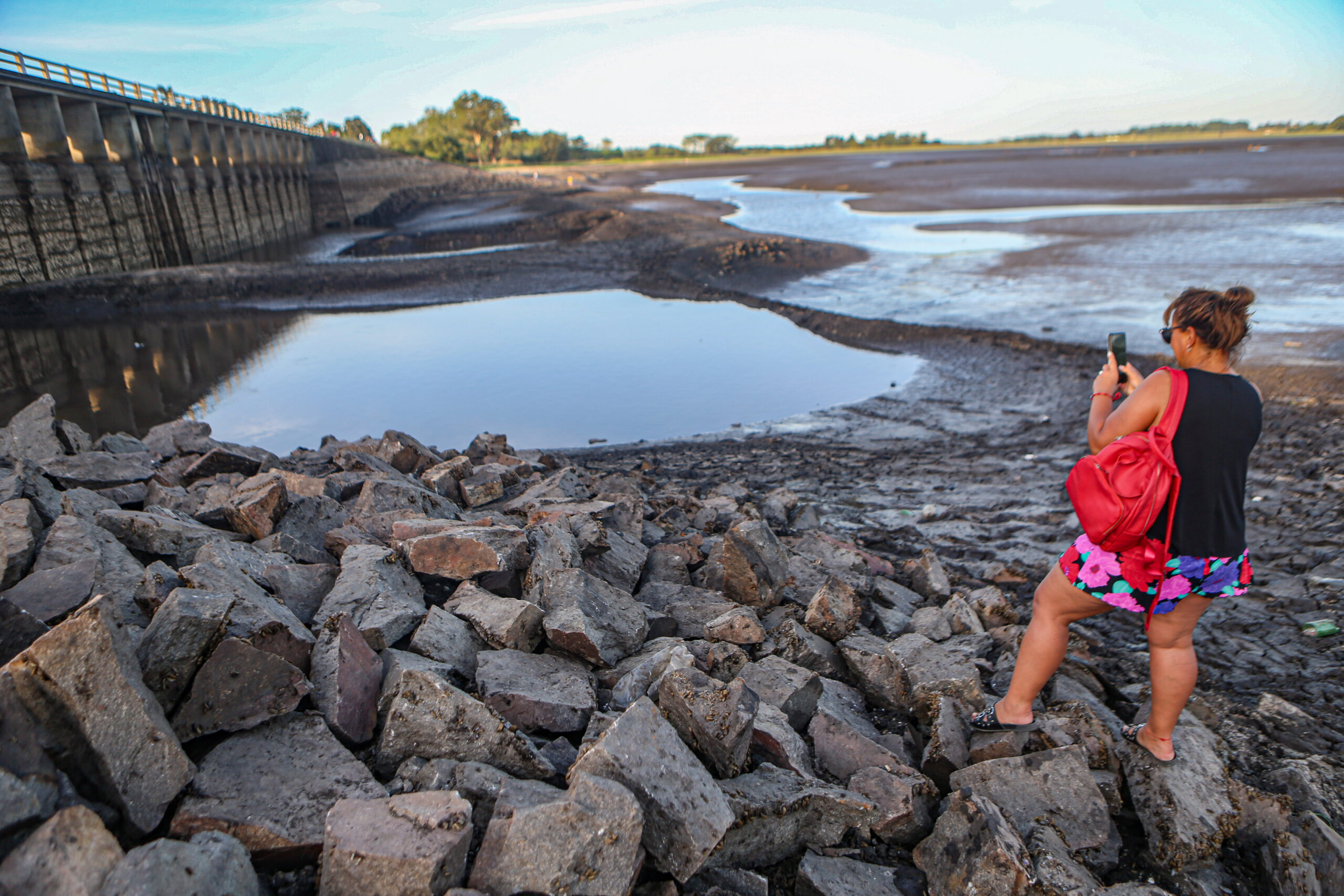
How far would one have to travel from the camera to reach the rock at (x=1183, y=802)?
7.63 ft

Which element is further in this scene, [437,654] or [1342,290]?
[1342,290]

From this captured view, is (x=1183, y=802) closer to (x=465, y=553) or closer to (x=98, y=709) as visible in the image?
(x=465, y=553)

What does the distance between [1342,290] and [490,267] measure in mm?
20399

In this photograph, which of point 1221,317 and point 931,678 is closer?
point 1221,317

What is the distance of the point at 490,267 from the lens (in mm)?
21922

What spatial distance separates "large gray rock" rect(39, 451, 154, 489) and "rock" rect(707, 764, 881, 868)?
4.30 m

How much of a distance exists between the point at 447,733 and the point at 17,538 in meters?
2.00

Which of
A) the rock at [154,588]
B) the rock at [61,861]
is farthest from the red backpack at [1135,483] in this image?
the rock at [154,588]

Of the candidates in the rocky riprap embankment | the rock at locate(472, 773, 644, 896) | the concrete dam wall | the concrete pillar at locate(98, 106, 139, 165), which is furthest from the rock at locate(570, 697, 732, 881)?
the concrete pillar at locate(98, 106, 139, 165)

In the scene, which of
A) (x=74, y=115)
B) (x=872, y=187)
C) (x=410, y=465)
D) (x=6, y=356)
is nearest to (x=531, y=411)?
(x=410, y=465)

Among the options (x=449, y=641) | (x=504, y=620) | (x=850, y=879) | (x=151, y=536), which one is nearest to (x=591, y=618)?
(x=504, y=620)

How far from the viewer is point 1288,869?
2176 mm

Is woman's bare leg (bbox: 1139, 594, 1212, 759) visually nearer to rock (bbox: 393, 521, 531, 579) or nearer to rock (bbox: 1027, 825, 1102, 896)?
rock (bbox: 1027, 825, 1102, 896)

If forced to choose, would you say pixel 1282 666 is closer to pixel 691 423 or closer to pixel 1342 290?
pixel 691 423
